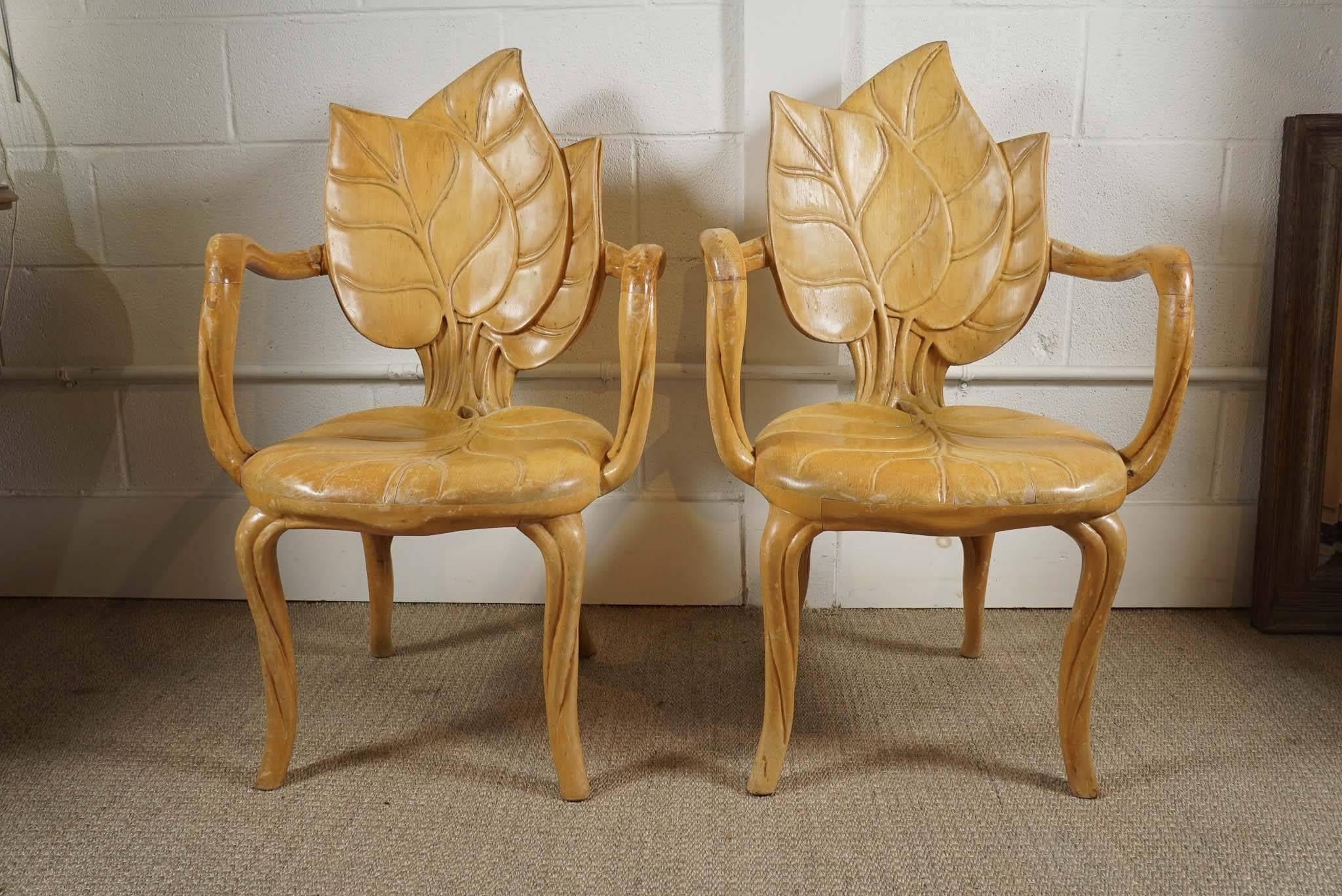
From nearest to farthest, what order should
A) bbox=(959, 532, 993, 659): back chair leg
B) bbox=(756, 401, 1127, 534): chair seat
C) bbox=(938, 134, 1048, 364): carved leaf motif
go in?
bbox=(756, 401, 1127, 534): chair seat < bbox=(938, 134, 1048, 364): carved leaf motif < bbox=(959, 532, 993, 659): back chair leg

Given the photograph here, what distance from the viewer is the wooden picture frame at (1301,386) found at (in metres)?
1.95

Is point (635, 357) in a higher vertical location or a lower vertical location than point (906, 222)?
lower

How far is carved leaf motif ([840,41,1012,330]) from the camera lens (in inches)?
67.9

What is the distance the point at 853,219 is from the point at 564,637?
2.89ft

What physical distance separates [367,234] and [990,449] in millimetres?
1101

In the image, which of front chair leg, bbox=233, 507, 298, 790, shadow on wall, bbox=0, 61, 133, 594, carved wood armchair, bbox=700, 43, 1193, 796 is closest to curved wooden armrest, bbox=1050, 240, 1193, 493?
carved wood armchair, bbox=700, 43, 1193, 796

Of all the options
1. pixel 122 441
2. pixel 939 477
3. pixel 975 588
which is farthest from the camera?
pixel 122 441

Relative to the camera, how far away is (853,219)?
1.74m

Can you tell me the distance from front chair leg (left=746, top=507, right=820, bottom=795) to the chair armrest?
0.10 metres

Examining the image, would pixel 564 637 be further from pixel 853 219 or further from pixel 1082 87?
pixel 1082 87

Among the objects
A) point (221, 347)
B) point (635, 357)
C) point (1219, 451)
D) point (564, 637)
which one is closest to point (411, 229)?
point (221, 347)

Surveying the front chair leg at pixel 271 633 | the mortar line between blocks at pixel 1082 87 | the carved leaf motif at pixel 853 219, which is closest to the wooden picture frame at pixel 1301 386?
the mortar line between blocks at pixel 1082 87

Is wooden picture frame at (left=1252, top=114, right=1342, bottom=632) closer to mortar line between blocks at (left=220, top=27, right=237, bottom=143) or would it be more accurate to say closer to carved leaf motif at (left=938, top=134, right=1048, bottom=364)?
carved leaf motif at (left=938, top=134, right=1048, bottom=364)

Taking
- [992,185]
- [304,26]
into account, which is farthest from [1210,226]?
[304,26]
